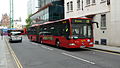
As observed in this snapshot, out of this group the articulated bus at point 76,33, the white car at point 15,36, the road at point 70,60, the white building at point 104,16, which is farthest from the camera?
the white car at point 15,36

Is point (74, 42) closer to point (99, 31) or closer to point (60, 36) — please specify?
point (60, 36)

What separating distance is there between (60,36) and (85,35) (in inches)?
107

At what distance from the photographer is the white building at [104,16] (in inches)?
760

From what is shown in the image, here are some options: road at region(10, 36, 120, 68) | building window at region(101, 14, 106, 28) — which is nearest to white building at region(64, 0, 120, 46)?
building window at region(101, 14, 106, 28)

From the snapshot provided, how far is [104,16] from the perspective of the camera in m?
22.0

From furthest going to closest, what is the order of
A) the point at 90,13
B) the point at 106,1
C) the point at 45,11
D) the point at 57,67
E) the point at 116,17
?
the point at 45,11 → the point at 90,13 → the point at 106,1 → the point at 116,17 → the point at 57,67

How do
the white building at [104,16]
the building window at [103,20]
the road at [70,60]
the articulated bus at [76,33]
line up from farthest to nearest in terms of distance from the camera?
the building window at [103,20]
the white building at [104,16]
the articulated bus at [76,33]
the road at [70,60]

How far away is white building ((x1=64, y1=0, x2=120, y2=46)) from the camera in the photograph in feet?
63.3

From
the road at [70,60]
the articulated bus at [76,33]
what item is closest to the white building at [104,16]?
the articulated bus at [76,33]

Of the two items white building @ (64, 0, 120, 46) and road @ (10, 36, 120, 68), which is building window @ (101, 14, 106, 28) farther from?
road @ (10, 36, 120, 68)

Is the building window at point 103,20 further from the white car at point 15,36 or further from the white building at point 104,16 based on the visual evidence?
the white car at point 15,36

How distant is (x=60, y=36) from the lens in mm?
17469

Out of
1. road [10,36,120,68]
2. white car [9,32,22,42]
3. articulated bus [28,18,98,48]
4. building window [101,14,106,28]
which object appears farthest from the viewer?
white car [9,32,22,42]

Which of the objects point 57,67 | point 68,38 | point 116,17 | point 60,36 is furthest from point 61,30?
point 57,67
